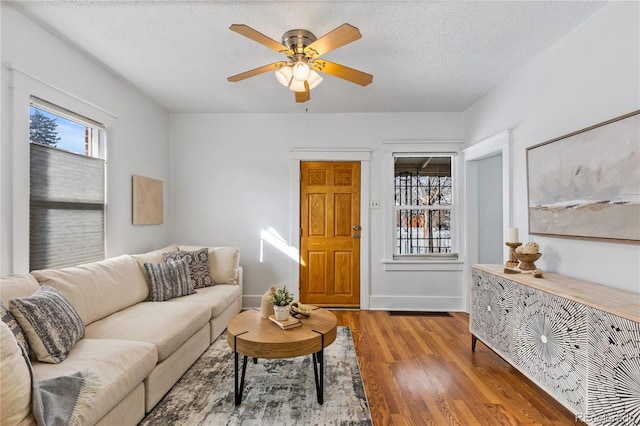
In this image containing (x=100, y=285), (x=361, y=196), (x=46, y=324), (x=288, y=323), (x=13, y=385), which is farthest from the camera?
(x=361, y=196)

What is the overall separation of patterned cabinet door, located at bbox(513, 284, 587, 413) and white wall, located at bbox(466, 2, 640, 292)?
0.45 m

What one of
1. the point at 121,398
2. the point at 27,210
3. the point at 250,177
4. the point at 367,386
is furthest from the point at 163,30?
the point at 367,386

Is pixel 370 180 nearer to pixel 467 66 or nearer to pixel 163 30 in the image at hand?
pixel 467 66

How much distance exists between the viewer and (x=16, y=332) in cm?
162

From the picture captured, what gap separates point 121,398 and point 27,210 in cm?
151

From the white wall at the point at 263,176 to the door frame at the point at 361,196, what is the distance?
0.03 m

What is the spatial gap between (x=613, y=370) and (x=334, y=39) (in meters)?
2.33

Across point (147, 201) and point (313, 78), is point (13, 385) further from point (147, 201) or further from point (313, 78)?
point (147, 201)

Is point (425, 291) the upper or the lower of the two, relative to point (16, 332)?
lower

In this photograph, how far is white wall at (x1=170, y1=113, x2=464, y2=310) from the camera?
4215 mm

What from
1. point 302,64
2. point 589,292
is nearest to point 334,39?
point 302,64

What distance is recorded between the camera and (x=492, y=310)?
8.48 ft

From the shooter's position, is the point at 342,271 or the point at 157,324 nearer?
the point at 157,324

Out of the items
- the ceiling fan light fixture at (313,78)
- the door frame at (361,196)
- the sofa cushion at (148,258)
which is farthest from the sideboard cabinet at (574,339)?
the sofa cushion at (148,258)
